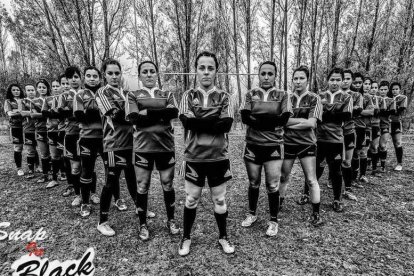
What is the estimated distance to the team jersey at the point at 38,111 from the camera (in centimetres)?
571

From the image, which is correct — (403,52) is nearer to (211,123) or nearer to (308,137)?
(308,137)

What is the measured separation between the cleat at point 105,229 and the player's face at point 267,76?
2.81 meters

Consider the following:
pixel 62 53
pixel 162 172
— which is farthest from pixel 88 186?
pixel 62 53

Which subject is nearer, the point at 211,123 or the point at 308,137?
the point at 211,123

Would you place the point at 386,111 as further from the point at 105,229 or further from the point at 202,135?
the point at 105,229

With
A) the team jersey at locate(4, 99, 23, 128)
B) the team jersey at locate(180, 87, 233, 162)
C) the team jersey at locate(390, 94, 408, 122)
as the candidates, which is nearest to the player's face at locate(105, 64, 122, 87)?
the team jersey at locate(180, 87, 233, 162)

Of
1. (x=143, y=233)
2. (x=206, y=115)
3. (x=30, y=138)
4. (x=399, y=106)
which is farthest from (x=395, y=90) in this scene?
(x=30, y=138)

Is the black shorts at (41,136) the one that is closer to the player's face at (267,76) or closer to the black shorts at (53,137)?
the black shorts at (53,137)

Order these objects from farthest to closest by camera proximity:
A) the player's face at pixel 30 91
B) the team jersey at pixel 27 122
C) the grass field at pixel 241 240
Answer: the team jersey at pixel 27 122 → the player's face at pixel 30 91 → the grass field at pixel 241 240

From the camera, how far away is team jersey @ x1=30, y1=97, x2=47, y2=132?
5.71 metres

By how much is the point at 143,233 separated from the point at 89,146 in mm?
1545

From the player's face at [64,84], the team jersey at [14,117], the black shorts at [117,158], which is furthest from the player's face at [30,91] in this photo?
the black shorts at [117,158]

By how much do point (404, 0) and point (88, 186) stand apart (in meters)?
17.0

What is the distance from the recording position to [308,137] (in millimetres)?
3475
